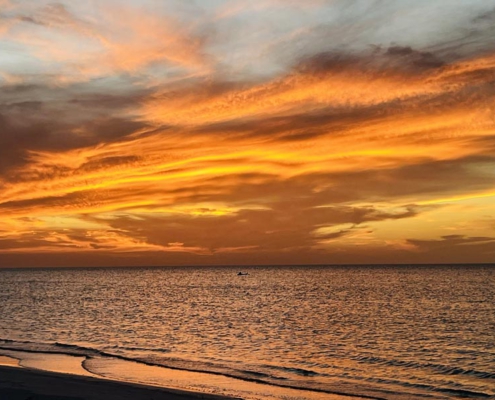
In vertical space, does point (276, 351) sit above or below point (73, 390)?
below

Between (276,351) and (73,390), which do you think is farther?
(276,351)

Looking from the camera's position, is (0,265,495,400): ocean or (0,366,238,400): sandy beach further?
(0,265,495,400): ocean

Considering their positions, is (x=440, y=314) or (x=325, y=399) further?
(x=440, y=314)

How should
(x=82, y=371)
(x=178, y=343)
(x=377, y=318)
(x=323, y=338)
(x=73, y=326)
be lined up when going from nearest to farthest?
1. (x=82, y=371)
2. (x=178, y=343)
3. (x=323, y=338)
4. (x=73, y=326)
5. (x=377, y=318)

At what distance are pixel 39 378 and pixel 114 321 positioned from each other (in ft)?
121

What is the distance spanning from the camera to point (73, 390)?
21938 millimetres

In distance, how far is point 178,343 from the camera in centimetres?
4178

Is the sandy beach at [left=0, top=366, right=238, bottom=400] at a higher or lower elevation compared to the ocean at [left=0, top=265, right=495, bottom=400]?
higher

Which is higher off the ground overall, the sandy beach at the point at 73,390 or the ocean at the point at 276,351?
the sandy beach at the point at 73,390

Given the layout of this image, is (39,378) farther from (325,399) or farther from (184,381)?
(325,399)

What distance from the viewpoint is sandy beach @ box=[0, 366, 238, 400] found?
814 inches

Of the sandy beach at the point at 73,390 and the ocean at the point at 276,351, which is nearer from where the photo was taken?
the sandy beach at the point at 73,390

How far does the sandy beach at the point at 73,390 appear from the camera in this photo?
814 inches

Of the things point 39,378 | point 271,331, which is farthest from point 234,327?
point 39,378
